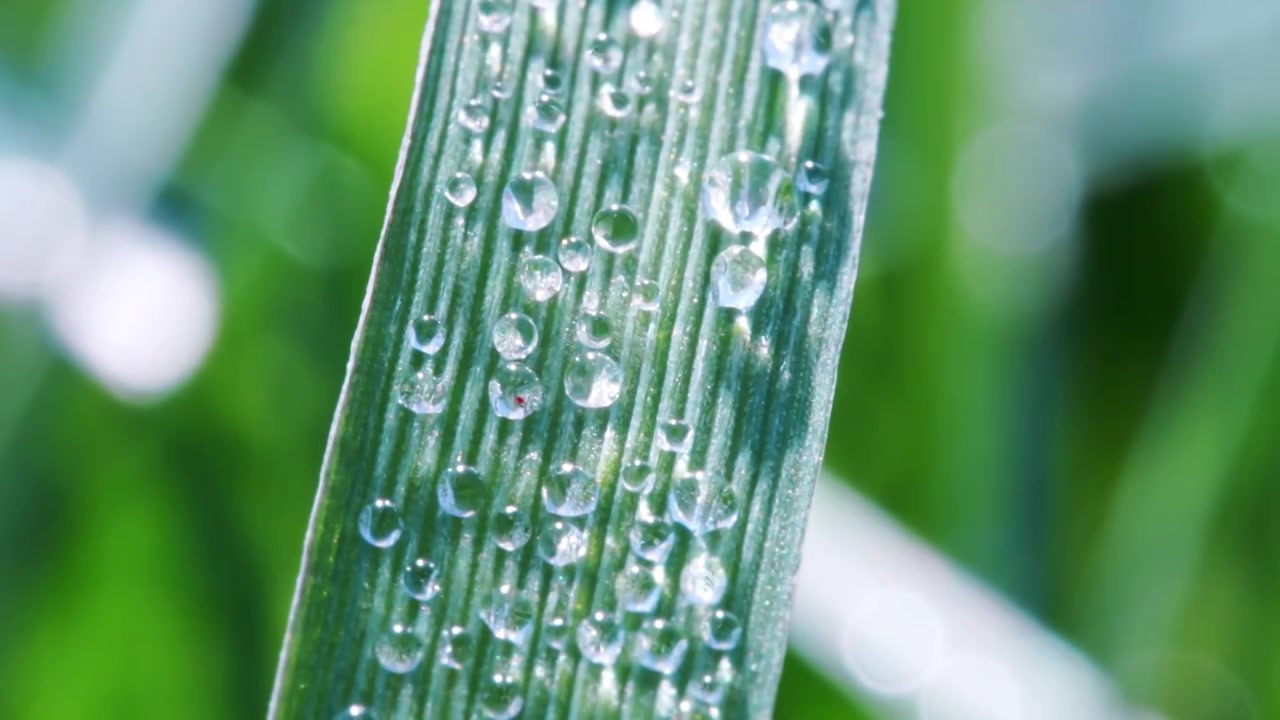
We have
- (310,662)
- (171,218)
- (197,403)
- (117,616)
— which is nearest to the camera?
(310,662)

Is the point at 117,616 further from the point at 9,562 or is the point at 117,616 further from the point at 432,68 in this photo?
the point at 432,68

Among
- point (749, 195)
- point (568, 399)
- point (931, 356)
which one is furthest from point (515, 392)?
point (931, 356)

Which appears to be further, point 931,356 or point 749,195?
point 931,356

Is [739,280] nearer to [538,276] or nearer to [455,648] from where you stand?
[538,276]

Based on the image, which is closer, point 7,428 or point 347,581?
point 347,581

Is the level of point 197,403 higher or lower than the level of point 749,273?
lower

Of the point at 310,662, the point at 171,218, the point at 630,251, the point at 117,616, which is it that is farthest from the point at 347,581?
the point at 171,218

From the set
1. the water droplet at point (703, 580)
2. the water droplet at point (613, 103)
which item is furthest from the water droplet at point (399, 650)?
the water droplet at point (613, 103)

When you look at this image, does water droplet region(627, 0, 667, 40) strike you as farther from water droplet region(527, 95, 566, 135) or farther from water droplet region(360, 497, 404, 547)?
water droplet region(360, 497, 404, 547)
